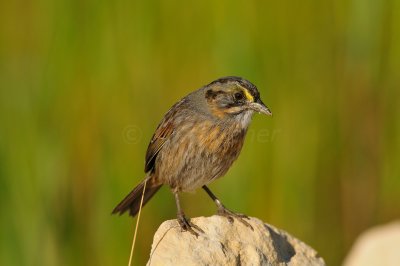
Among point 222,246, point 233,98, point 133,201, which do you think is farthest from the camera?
point 133,201

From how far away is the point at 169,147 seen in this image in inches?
222

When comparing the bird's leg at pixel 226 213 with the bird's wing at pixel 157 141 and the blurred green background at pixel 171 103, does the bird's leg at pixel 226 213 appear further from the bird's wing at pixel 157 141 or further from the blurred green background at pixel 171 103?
the bird's wing at pixel 157 141

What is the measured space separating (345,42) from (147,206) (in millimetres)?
1913

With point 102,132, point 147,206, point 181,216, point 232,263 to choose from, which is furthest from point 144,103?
point 232,263

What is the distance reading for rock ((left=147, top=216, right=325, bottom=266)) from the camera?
4.30 m

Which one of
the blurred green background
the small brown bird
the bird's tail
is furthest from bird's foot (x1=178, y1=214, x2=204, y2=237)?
the blurred green background

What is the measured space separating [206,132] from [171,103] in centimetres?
91

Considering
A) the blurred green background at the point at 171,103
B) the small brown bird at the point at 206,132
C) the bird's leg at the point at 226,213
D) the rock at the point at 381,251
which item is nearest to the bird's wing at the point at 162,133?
the small brown bird at the point at 206,132

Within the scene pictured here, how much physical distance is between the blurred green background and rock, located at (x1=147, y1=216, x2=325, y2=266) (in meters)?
1.37

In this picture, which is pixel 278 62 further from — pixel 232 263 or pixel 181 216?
pixel 232 263

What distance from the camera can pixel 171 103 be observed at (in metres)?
6.27

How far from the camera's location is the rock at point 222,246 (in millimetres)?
4305

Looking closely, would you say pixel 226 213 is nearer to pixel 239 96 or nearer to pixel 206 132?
pixel 206 132

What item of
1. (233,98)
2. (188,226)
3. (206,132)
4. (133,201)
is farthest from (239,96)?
(133,201)
